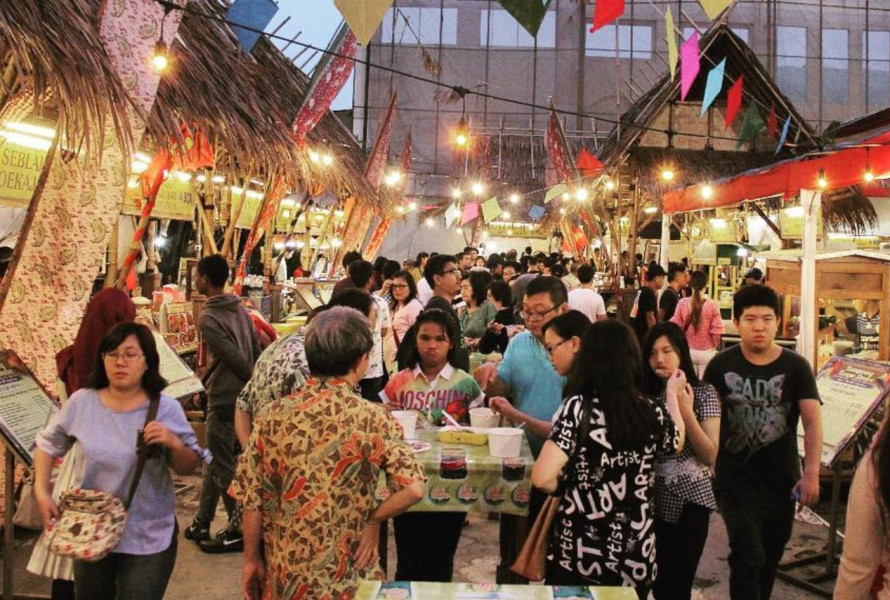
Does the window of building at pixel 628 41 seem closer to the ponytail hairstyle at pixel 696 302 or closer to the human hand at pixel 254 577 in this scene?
the ponytail hairstyle at pixel 696 302

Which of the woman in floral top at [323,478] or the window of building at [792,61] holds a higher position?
the window of building at [792,61]

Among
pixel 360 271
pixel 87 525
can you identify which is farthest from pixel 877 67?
pixel 87 525

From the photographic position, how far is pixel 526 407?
13.8ft

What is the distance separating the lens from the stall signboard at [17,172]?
642cm

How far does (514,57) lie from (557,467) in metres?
26.5

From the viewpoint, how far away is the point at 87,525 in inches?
112

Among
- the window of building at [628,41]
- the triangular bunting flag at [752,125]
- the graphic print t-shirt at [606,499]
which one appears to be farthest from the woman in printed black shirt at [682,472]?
the window of building at [628,41]

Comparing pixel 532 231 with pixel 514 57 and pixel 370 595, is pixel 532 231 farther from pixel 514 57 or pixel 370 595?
pixel 370 595

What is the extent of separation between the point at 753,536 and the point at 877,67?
27.3m

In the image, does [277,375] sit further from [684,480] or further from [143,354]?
[684,480]

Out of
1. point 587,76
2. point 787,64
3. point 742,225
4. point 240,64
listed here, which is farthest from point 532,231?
point 240,64

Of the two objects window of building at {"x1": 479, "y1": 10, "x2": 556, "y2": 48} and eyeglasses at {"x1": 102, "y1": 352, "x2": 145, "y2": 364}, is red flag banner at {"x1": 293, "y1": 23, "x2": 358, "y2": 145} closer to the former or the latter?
eyeglasses at {"x1": 102, "y1": 352, "x2": 145, "y2": 364}

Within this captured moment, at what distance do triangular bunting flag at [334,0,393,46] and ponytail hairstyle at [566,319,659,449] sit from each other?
217cm

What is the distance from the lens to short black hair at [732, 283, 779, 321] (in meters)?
3.99
